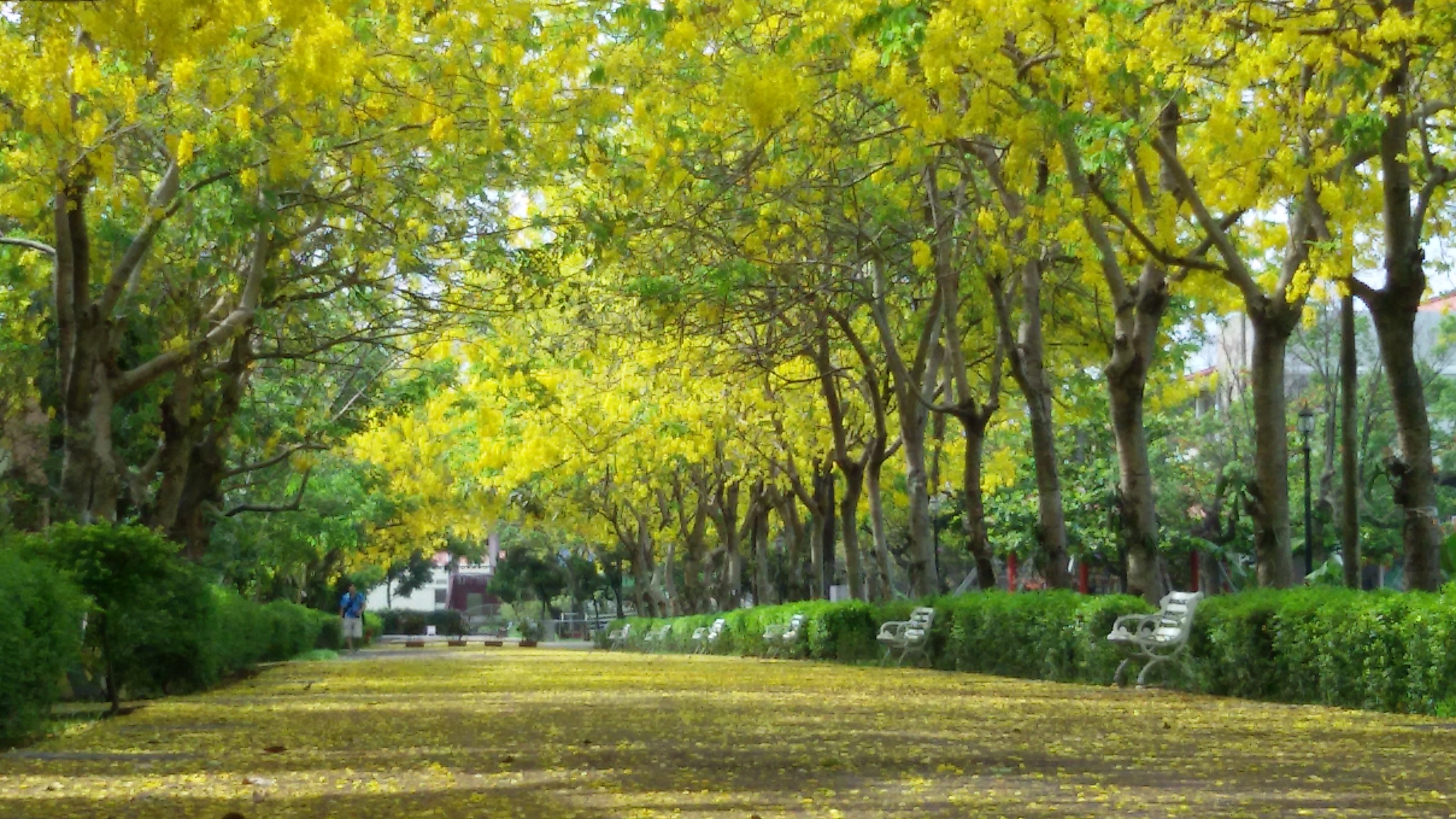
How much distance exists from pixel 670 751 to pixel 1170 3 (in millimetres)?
6766

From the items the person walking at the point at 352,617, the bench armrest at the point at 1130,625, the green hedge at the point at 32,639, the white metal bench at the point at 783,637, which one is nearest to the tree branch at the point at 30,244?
the green hedge at the point at 32,639

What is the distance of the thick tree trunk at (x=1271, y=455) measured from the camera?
50.4 feet

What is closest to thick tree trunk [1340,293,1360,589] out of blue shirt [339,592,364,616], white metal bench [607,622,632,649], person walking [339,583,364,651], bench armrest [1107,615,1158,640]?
bench armrest [1107,615,1158,640]

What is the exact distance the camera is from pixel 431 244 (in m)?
18.4

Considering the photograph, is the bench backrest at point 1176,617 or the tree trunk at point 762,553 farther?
the tree trunk at point 762,553

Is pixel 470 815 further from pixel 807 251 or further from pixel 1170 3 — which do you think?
pixel 807 251

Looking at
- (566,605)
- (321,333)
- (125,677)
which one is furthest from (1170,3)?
(566,605)

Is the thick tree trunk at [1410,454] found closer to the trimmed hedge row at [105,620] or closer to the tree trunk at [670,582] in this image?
the trimmed hedge row at [105,620]

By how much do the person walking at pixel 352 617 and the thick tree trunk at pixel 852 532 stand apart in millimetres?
17326

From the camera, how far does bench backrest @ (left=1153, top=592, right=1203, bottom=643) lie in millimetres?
14789

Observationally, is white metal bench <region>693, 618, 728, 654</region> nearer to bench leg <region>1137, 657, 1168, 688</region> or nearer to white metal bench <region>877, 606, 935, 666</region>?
white metal bench <region>877, 606, 935, 666</region>

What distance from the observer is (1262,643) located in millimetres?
13805

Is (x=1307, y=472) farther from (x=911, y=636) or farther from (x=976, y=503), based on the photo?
(x=911, y=636)


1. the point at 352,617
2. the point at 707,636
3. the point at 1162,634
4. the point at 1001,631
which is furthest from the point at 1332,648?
the point at 352,617
